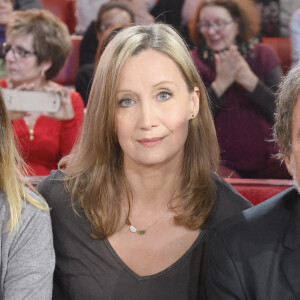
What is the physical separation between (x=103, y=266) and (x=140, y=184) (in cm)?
18

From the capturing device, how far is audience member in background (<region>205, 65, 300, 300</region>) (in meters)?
1.05

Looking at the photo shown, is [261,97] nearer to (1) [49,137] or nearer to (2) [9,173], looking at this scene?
(1) [49,137]

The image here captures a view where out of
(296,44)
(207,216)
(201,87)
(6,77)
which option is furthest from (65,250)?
(296,44)

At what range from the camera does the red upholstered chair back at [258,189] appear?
4.87 ft

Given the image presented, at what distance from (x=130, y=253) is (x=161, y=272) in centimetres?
7

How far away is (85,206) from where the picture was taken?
1.31m

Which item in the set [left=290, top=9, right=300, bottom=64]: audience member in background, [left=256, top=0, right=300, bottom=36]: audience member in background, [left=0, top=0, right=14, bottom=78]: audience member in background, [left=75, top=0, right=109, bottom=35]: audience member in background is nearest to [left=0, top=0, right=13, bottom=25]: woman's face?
[left=0, top=0, right=14, bottom=78]: audience member in background

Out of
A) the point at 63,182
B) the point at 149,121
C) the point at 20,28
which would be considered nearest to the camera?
the point at 149,121

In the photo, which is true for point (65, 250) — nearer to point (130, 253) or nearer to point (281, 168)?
point (130, 253)

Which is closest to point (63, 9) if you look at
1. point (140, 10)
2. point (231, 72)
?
point (140, 10)

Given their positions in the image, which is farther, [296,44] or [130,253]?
[296,44]

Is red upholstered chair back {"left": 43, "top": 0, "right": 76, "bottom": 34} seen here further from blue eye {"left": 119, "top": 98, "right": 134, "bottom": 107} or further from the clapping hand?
blue eye {"left": 119, "top": 98, "right": 134, "bottom": 107}

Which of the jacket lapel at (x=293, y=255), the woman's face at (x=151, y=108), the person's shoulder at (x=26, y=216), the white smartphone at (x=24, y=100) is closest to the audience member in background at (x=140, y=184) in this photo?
the woman's face at (x=151, y=108)

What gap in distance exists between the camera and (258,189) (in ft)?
4.87
